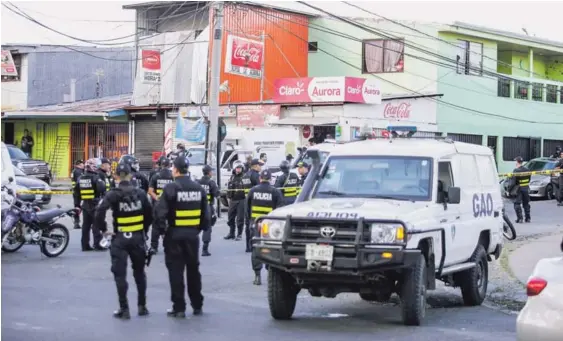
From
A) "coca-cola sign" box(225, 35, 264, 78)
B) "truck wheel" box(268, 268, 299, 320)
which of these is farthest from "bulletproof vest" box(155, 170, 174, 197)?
"coca-cola sign" box(225, 35, 264, 78)

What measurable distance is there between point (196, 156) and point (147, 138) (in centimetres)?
1056

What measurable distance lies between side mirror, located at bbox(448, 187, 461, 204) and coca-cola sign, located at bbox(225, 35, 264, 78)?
2242cm

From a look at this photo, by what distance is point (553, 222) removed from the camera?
26641mm

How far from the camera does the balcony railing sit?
149 ft

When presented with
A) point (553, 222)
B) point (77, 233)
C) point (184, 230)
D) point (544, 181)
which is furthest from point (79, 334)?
point (544, 181)

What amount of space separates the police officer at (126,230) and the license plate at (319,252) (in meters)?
2.04

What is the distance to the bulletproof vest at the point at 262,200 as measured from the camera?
1554cm

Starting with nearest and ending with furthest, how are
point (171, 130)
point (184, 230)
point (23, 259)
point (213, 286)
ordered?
point (184, 230), point (213, 286), point (23, 259), point (171, 130)

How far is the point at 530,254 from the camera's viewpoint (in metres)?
19.0

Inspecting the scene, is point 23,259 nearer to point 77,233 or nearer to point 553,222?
point 77,233

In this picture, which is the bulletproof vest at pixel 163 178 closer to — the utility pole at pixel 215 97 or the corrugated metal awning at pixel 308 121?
the utility pole at pixel 215 97

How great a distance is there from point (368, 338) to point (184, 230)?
251cm

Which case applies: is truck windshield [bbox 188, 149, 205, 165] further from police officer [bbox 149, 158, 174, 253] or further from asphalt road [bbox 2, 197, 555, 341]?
asphalt road [bbox 2, 197, 555, 341]

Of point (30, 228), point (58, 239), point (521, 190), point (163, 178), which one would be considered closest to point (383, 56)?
point (521, 190)
